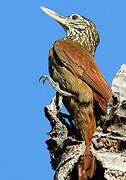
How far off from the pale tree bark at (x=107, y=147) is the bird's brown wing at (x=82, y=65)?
65 centimetres

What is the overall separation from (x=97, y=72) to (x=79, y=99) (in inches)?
17.0

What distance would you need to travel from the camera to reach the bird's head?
Result: 7.00 metres

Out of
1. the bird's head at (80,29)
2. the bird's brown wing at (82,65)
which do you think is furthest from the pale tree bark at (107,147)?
the bird's head at (80,29)

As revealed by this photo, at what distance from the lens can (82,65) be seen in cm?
591

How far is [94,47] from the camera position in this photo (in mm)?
7102

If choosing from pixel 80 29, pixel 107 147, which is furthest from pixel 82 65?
pixel 107 147

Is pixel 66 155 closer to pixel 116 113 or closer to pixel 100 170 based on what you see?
pixel 100 170

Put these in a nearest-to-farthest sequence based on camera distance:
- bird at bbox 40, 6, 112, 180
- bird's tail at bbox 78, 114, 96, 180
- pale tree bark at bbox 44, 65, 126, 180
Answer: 1. pale tree bark at bbox 44, 65, 126, 180
2. bird's tail at bbox 78, 114, 96, 180
3. bird at bbox 40, 6, 112, 180

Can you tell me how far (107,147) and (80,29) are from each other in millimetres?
2975

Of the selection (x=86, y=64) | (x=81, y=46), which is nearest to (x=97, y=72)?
(x=86, y=64)

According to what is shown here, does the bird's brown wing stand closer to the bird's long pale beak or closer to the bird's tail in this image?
the bird's long pale beak

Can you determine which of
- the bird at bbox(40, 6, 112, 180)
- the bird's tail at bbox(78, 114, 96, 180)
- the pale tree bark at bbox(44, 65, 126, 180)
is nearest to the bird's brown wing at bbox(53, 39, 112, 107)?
the bird at bbox(40, 6, 112, 180)

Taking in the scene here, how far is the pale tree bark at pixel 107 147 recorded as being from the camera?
14.5ft

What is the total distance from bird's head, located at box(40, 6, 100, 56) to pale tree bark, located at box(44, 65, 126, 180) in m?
2.14
